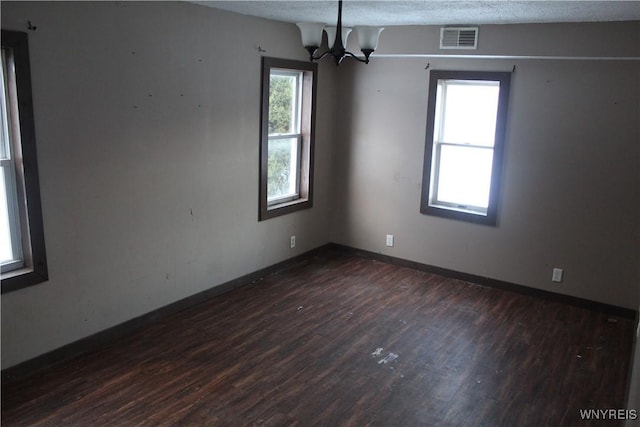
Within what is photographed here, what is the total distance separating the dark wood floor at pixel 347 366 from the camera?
3.05 meters

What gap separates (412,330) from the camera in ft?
13.6

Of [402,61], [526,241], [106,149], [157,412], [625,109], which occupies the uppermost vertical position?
[402,61]

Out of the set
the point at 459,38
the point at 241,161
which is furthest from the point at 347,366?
the point at 459,38

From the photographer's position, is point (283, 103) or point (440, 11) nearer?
point (440, 11)

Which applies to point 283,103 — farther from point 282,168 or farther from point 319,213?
point 319,213

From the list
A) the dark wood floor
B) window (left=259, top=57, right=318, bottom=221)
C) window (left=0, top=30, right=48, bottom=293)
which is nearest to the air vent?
window (left=259, top=57, right=318, bottom=221)

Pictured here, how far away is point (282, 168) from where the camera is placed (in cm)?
531

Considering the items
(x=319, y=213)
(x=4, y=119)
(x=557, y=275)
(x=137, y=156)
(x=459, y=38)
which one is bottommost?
(x=557, y=275)

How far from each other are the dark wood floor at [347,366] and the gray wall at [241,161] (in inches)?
12.6

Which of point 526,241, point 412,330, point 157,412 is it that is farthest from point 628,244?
point 157,412

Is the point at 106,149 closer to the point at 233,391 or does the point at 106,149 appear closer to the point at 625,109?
the point at 233,391

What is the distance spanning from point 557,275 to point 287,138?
2.80m

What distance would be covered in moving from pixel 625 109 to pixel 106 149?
3.95 m

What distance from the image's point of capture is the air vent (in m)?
4.68
